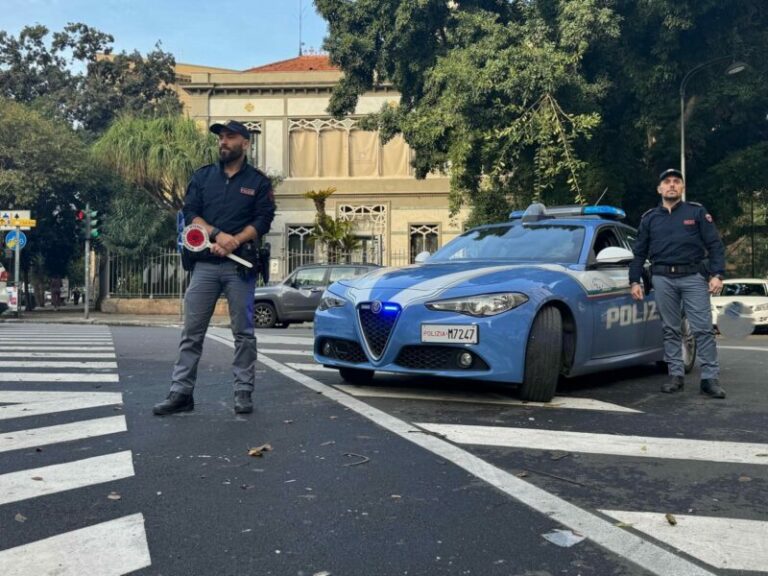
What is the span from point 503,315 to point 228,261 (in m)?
1.91

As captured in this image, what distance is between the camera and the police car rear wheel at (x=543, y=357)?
5219mm

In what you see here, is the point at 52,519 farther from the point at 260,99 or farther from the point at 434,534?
the point at 260,99

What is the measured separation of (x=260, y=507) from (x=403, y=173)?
2838cm

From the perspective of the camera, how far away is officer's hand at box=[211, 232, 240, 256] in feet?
16.5

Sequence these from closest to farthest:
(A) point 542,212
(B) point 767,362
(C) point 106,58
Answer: (A) point 542,212
(B) point 767,362
(C) point 106,58

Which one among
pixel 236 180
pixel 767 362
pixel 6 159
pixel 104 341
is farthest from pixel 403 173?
pixel 236 180

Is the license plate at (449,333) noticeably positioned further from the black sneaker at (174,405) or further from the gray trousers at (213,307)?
the black sneaker at (174,405)

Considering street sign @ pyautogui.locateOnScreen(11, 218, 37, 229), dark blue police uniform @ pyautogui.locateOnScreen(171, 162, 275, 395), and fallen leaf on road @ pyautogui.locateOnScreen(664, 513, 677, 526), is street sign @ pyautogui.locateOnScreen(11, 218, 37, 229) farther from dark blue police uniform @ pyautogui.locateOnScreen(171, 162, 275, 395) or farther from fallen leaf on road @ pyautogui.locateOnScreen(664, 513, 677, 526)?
fallen leaf on road @ pyautogui.locateOnScreen(664, 513, 677, 526)

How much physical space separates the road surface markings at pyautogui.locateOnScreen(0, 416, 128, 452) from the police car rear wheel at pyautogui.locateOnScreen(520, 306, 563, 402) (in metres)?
2.67

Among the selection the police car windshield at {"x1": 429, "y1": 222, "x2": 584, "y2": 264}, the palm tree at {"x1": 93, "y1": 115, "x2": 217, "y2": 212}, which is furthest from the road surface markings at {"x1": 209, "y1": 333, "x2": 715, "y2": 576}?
the palm tree at {"x1": 93, "y1": 115, "x2": 217, "y2": 212}

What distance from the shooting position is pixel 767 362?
27.3 feet

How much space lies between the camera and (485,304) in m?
5.21

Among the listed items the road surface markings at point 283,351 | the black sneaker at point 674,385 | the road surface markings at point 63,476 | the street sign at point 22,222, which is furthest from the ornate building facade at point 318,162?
the road surface markings at point 63,476

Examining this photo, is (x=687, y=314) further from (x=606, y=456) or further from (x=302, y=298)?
(x=302, y=298)
